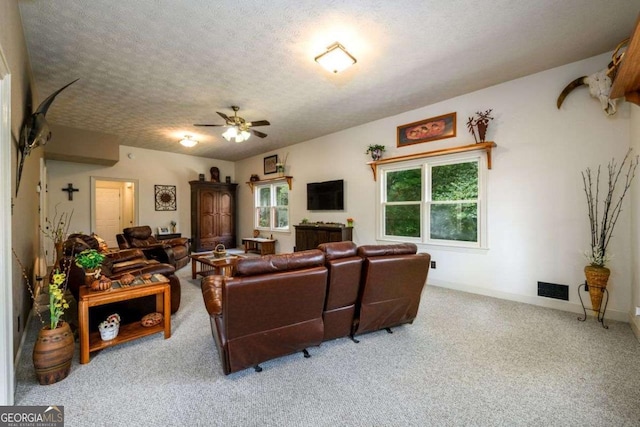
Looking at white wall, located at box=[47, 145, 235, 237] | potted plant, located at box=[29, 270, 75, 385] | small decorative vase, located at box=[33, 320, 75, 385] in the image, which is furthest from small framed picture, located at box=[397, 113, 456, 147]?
white wall, located at box=[47, 145, 235, 237]

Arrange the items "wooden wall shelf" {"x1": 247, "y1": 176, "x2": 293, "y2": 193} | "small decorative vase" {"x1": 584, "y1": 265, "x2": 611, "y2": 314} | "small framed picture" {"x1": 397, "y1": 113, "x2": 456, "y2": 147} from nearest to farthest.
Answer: "small decorative vase" {"x1": 584, "y1": 265, "x2": 611, "y2": 314}
"small framed picture" {"x1": 397, "y1": 113, "x2": 456, "y2": 147}
"wooden wall shelf" {"x1": 247, "y1": 176, "x2": 293, "y2": 193}

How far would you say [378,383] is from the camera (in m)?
1.89

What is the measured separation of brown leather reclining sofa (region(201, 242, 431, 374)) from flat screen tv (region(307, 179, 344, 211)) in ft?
10.2

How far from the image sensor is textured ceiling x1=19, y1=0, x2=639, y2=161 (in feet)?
7.29

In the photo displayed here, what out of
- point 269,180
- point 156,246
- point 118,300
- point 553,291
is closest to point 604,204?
point 553,291

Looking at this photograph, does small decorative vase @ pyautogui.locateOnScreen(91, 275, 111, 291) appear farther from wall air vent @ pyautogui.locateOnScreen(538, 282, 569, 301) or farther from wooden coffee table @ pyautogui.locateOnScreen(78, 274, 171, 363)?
wall air vent @ pyautogui.locateOnScreen(538, 282, 569, 301)

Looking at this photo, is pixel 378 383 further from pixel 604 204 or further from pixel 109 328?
pixel 604 204

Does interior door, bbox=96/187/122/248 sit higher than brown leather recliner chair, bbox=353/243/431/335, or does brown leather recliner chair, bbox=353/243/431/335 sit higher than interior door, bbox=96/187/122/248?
interior door, bbox=96/187/122/248

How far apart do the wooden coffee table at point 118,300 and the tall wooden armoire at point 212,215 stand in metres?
4.95

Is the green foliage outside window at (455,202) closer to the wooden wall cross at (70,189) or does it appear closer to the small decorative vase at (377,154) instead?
the small decorative vase at (377,154)

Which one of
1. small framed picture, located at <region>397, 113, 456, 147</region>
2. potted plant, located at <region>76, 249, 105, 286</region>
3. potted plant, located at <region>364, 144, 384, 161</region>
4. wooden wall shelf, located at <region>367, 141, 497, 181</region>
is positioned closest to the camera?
potted plant, located at <region>76, 249, 105, 286</region>

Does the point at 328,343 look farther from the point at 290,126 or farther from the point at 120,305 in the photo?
the point at 290,126

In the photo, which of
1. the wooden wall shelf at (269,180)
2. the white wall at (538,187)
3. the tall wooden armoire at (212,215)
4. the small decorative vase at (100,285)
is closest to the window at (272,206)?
the wooden wall shelf at (269,180)

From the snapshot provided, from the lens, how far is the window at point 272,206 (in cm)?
719
